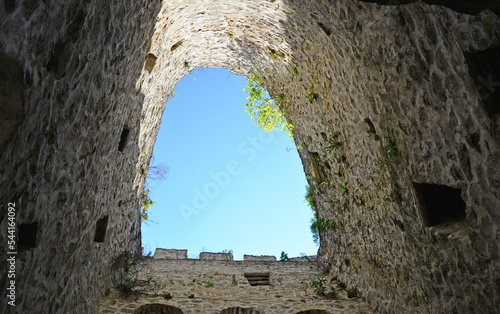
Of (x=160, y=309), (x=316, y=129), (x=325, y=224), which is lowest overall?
(x=160, y=309)

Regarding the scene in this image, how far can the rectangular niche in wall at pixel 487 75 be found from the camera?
3643 millimetres

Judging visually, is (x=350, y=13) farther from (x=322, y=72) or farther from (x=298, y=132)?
(x=298, y=132)

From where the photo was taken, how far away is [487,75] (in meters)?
3.70

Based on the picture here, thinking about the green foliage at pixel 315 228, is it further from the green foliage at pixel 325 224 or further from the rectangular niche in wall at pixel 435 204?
the rectangular niche in wall at pixel 435 204

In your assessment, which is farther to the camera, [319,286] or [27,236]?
[319,286]

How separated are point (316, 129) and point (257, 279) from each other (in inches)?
170

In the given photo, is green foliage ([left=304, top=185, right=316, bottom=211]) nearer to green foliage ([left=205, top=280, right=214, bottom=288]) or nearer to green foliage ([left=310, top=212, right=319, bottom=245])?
green foliage ([left=310, top=212, right=319, bottom=245])

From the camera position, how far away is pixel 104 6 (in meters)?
4.65

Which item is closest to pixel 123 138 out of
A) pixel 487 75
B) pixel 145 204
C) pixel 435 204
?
pixel 145 204

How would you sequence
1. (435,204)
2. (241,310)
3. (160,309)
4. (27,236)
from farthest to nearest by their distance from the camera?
(241,310)
(160,309)
(435,204)
(27,236)

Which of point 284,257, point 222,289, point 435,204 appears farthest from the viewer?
point 284,257

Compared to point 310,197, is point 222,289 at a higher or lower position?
lower

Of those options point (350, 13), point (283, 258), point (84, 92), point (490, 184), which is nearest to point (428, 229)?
point (490, 184)

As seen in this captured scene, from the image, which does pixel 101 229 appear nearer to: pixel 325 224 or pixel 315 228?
pixel 325 224
